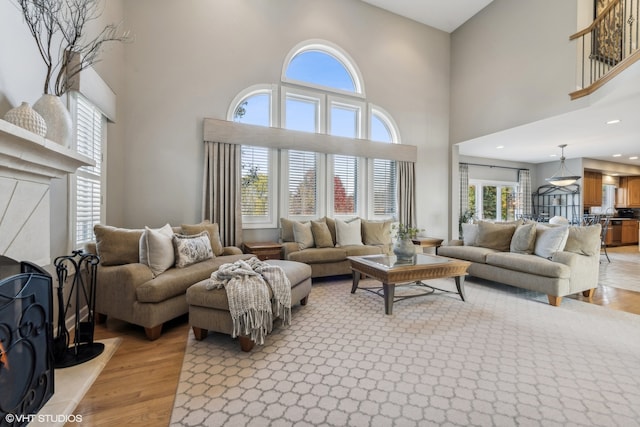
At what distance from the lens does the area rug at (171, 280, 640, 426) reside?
156 cm

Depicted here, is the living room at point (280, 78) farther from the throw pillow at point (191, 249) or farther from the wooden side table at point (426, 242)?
the throw pillow at point (191, 249)

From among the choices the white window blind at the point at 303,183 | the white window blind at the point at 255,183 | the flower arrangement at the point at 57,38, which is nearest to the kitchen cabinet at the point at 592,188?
the white window blind at the point at 303,183

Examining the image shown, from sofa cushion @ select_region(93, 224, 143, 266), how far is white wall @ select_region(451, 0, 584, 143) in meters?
6.09

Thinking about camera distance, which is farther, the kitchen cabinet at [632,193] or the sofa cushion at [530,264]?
the kitchen cabinet at [632,193]

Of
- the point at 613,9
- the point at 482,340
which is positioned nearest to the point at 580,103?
the point at 613,9

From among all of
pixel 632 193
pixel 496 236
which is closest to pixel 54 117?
Answer: pixel 496 236

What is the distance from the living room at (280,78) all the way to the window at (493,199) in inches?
78.7

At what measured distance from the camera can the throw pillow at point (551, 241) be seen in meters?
3.67

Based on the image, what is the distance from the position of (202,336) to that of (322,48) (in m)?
5.18

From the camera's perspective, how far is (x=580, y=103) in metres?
4.18

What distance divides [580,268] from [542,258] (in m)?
0.38

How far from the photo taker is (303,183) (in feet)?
17.1

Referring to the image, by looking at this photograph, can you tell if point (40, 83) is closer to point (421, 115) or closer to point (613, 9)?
point (421, 115)

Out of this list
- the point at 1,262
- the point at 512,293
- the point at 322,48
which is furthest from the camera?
the point at 322,48
